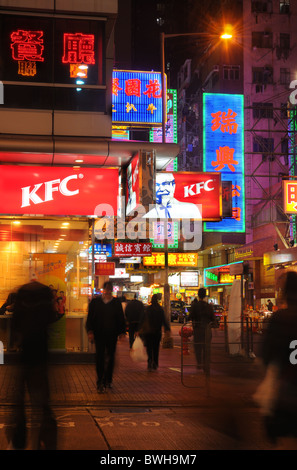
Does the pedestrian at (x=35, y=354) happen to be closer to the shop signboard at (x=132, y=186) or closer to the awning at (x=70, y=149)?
the shop signboard at (x=132, y=186)

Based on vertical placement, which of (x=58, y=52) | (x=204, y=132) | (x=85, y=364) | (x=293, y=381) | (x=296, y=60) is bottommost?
(x=85, y=364)

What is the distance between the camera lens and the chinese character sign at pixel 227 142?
108ft

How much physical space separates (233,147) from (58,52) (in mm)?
19466

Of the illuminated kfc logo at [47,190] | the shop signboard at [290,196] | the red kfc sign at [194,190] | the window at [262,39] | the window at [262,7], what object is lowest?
the illuminated kfc logo at [47,190]

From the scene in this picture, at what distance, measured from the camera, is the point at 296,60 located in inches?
2432

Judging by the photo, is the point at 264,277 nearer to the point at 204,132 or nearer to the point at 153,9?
the point at 204,132

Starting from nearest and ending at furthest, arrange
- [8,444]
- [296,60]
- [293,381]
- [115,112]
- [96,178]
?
1. [293,381]
2. [8,444]
3. [96,178]
4. [115,112]
5. [296,60]

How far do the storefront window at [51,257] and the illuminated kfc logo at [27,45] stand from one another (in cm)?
406

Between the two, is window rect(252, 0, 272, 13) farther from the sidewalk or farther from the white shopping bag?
the white shopping bag

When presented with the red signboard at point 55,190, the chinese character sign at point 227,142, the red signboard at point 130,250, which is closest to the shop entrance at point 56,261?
the red signboard at point 55,190

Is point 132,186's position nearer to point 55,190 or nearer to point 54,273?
point 55,190

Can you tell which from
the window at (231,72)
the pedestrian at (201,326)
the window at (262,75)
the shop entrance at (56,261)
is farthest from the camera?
the window at (231,72)

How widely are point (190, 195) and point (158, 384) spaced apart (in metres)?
7.35
